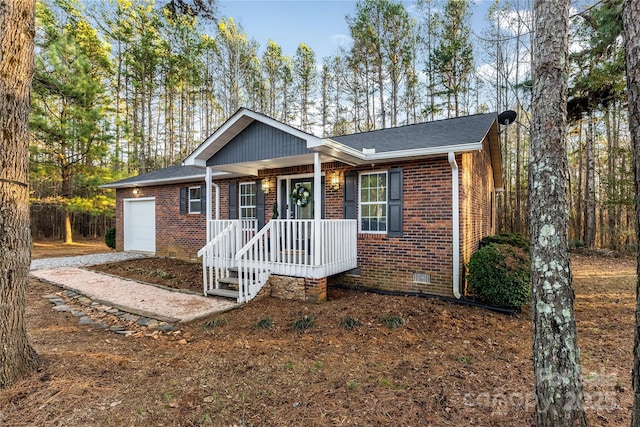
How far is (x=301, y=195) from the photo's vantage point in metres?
7.55

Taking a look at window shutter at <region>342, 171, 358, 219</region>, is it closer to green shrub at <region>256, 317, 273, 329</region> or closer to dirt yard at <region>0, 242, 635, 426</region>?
dirt yard at <region>0, 242, 635, 426</region>

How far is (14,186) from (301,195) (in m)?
5.19

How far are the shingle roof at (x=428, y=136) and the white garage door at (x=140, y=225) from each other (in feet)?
26.1

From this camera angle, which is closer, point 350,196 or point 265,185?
point 350,196

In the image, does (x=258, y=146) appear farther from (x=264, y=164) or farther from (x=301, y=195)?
(x=301, y=195)

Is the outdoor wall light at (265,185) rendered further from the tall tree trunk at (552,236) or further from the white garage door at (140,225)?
the tall tree trunk at (552,236)

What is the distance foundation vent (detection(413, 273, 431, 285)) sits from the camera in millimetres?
6250

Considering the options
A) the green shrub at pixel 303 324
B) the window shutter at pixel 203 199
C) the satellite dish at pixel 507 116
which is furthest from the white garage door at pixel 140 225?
the satellite dish at pixel 507 116

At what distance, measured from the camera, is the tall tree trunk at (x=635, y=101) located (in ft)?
5.56

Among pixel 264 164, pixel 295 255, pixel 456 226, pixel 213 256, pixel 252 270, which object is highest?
pixel 264 164

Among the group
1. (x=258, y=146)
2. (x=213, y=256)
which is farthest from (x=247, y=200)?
(x=258, y=146)

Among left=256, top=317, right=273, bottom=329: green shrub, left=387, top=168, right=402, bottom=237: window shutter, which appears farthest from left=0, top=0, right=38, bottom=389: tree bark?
left=387, top=168, right=402, bottom=237: window shutter

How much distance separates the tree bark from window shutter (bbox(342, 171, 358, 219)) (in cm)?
545

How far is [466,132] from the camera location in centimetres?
668
